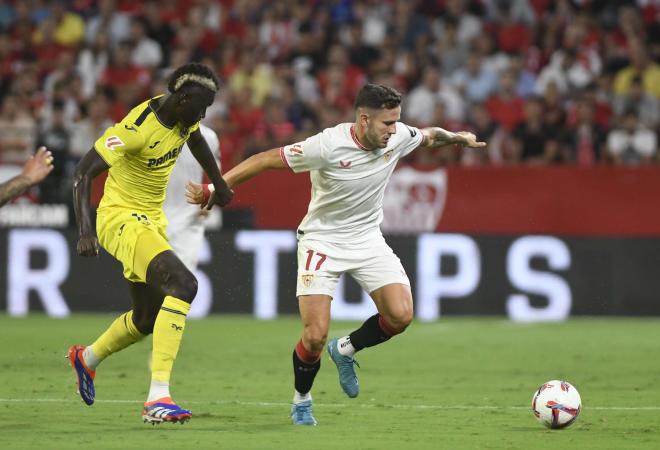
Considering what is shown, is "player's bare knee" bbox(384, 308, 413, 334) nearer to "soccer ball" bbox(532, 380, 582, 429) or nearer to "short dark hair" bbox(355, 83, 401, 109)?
"soccer ball" bbox(532, 380, 582, 429)

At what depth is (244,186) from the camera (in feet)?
55.6

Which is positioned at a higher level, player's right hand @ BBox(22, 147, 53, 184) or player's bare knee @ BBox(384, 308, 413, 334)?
player's right hand @ BBox(22, 147, 53, 184)

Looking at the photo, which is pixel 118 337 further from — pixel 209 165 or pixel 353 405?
pixel 353 405

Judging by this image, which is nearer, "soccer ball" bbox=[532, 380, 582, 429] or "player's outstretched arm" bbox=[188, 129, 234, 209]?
"soccer ball" bbox=[532, 380, 582, 429]

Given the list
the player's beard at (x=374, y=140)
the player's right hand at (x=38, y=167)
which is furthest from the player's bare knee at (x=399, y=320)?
the player's right hand at (x=38, y=167)

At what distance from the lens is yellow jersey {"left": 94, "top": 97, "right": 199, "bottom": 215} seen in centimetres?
862

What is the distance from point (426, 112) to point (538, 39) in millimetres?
2502

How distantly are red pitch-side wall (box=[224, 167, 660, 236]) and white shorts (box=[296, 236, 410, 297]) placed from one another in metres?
7.87

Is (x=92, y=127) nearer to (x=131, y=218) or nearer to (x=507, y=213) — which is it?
(x=507, y=213)

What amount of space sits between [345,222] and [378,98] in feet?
2.91

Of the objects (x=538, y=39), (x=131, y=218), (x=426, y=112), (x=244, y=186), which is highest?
(x=538, y=39)

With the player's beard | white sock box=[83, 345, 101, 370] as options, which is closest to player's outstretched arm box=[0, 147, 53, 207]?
white sock box=[83, 345, 101, 370]

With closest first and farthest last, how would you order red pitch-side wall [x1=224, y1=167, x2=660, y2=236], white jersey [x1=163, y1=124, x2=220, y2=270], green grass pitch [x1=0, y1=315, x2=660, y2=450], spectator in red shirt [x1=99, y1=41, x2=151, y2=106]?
green grass pitch [x1=0, y1=315, x2=660, y2=450] < white jersey [x1=163, y1=124, x2=220, y2=270] < red pitch-side wall [x1=224, y1=167, x2=660, y2=236] < spectator in red shirt [x1=99, y1=41, x2=151, y2=106]

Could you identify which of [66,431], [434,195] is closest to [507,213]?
[434,195]
